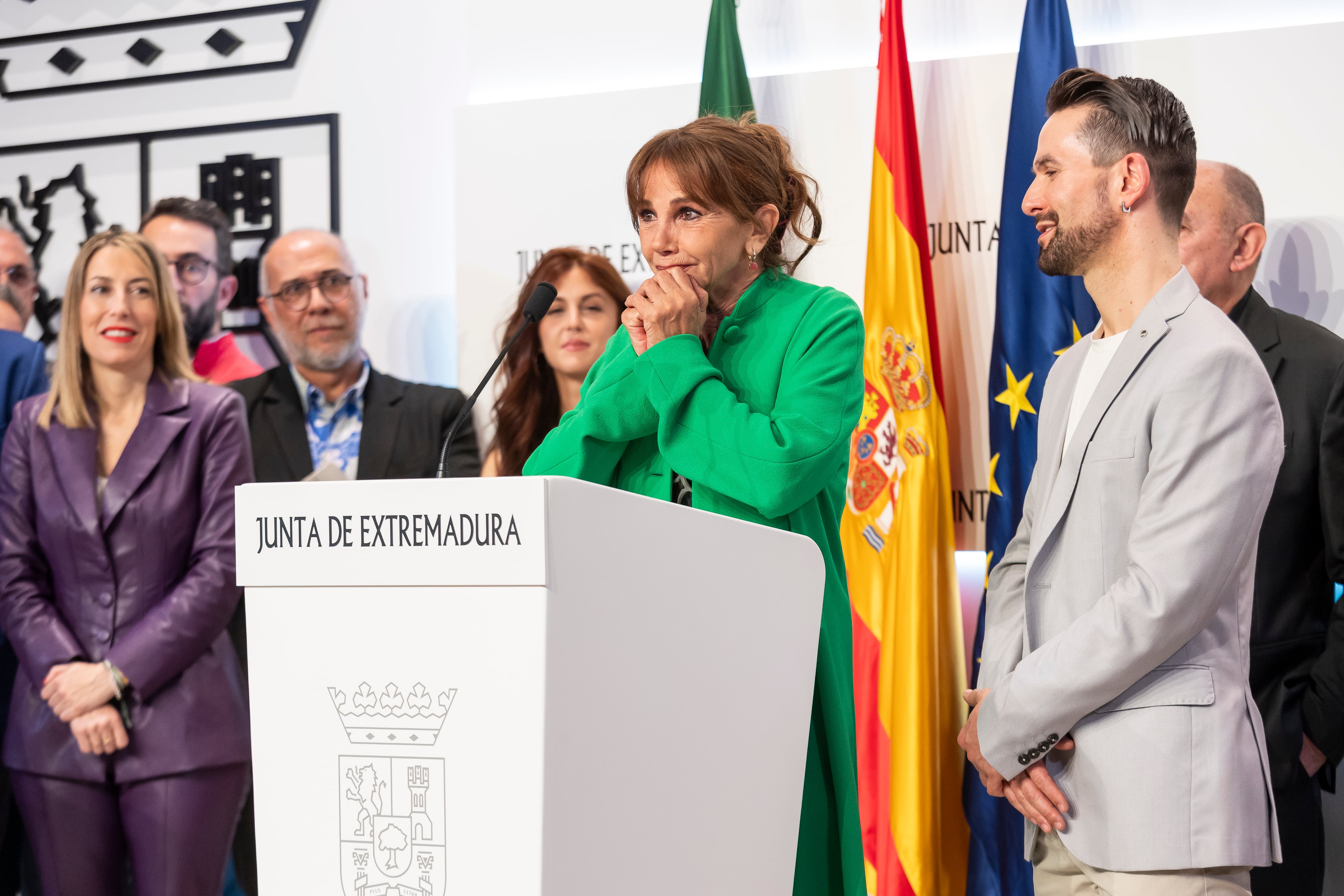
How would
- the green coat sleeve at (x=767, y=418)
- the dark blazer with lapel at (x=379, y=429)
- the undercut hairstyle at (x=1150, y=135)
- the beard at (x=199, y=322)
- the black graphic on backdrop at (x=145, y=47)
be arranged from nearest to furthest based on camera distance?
the green coat sleeve at (x=767, y=418) < the undercut hairstyle at (x=1150, y=135) < the dark blazer with lapel at (x=379, y=429) < the beard at (x=199, y=322) < the black graphic on backdrop at (x=145, y=47)

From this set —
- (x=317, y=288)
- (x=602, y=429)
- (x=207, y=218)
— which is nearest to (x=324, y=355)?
(x=317, y=288)

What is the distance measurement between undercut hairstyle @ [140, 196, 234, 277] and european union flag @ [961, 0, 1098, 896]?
258 cm

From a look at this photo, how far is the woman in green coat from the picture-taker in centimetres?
145

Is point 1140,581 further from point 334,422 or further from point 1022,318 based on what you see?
point 334,422

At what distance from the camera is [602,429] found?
158 centimetres

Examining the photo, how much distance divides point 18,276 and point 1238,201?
13.1ft

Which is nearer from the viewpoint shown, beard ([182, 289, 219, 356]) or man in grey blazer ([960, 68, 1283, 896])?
man in grey blazer ([960, 68, 1283, 896])

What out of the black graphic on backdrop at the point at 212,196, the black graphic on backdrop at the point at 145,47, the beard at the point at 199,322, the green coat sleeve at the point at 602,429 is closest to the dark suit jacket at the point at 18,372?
the black graphic on backdrop at the point at 212,196

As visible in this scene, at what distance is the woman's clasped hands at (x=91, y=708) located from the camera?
2846 mm

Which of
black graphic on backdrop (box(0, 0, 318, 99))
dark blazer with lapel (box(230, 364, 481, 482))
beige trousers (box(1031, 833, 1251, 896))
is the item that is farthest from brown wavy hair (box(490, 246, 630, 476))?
beige trousers (box(1031, 833, 1251, 896))

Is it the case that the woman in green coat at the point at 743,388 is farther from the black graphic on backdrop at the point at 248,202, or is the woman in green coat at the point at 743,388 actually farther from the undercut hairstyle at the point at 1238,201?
the black graphic on backdrop at the point at 248,202

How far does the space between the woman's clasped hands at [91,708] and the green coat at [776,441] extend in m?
1.79

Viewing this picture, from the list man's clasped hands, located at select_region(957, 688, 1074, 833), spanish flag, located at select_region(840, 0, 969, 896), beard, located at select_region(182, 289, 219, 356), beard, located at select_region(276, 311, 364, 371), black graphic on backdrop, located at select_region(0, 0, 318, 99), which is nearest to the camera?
man's clasped hands, located at select_region(957, 688, 1074, 833)

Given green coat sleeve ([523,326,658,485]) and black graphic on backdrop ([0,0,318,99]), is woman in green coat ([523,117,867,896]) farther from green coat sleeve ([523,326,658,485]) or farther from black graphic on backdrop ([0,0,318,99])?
black graphic on backdrop ([0,0,318,99])
